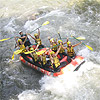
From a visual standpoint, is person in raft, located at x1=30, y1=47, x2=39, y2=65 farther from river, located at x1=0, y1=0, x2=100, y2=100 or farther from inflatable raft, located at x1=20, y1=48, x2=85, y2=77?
river, located at x1=0, y1=0, x2=100, y2=100

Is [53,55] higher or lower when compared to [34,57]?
higher

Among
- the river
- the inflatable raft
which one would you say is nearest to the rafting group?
the inflatable raft

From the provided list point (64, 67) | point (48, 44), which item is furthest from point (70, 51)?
point (48, 44)

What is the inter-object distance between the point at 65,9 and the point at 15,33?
16.1ft

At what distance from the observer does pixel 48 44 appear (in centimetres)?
949

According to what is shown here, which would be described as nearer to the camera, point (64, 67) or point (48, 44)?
point (64, 67)

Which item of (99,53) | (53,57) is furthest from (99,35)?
(53,57)

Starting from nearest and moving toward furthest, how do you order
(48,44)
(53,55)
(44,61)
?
(53,55) → (44,61) → (48,44)

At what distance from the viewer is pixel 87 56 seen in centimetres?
778

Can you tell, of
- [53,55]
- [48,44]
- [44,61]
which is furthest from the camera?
[48,44]

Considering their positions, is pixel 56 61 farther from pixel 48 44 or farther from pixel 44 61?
pixel 48 44

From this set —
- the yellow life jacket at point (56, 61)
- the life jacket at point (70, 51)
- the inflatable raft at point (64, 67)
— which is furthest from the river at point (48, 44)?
the life jacket at point (70, 51)

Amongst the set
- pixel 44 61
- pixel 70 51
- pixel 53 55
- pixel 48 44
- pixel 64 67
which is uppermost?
pixel 53 55

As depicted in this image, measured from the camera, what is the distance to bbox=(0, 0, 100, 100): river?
20.8 ft
